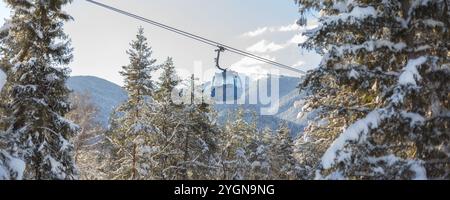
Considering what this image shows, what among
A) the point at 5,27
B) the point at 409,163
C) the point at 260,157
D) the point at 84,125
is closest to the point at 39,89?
the point at 5,27

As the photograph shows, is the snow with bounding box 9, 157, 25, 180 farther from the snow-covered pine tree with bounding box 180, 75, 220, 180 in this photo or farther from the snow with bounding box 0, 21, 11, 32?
the snow-covered pine tree with bounding box 180, 75, 220, 180

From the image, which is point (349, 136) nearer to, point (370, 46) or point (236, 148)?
point (370, 46)

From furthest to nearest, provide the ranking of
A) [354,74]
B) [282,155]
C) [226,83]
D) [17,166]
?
[282,155] < [226,83] < [17,166] < [354,74]

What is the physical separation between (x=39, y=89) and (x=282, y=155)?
30.1 m

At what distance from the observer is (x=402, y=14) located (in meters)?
11.0

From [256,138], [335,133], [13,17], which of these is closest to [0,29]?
[13,17]

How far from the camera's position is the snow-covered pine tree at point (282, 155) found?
147 ft

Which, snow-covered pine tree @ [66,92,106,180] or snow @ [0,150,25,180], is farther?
snow-covered pine tree @ [66,92,106,180]

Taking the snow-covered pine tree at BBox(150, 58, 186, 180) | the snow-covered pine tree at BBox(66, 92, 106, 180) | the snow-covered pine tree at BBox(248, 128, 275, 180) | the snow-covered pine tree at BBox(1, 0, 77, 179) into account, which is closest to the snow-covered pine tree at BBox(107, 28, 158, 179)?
the snow-covered pine tree at BBox(150, 58, 186, 180)

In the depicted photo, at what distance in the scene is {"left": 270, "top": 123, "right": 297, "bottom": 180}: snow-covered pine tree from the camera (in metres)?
44.7

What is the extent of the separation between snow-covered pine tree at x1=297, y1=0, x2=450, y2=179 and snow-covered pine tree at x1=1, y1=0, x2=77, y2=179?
38.7ft

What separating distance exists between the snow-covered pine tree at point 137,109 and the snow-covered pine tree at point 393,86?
1882 cm

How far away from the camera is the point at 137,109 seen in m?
29.4

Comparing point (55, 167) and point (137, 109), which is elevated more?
point (137, 109)
